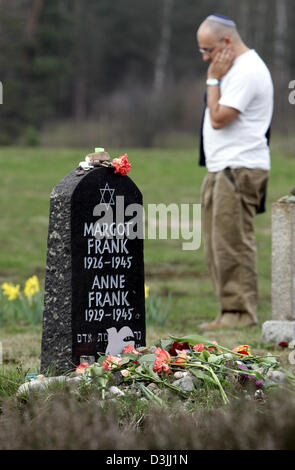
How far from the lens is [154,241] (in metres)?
14.0

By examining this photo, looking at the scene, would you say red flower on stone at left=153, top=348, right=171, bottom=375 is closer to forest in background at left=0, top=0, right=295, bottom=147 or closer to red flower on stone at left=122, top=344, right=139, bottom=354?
red flower on stone at left=122, top=344, right=139, bottom=354

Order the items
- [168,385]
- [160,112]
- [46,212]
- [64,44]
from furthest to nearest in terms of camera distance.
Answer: [64,44], [160,112], [46,212], [168,385]

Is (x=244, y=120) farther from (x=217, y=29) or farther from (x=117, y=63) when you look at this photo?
(x=117, y=63)

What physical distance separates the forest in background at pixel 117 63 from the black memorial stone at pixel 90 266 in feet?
79.4

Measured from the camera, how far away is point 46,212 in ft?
51.7

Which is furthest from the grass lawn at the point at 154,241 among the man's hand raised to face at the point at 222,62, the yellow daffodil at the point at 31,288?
the man's hand raised to face at the point at 222,62

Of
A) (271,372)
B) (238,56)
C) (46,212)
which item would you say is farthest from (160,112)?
(271,372)

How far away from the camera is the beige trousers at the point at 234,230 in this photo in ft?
22.1

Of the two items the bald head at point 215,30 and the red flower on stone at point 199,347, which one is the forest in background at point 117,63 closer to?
the bald head at point 215,30

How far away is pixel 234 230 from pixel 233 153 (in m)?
0.58

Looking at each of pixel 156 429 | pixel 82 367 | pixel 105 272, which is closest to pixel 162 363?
pixel 82 367
